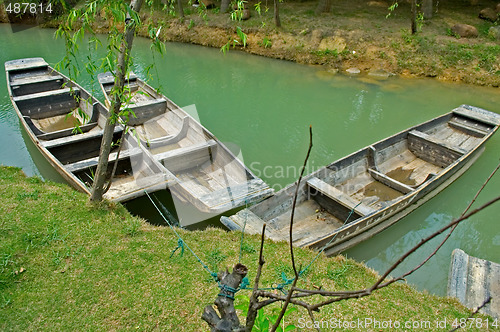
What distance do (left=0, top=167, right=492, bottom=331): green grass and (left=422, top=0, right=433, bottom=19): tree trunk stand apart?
1443 centimetres

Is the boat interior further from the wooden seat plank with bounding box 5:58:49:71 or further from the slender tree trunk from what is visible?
the wooden seat plank with bounding box 5:58:49:71

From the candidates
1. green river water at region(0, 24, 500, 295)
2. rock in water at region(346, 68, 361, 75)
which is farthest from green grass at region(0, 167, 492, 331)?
rock in water at region(346, 68, 361, 75)

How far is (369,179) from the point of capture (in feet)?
24.6

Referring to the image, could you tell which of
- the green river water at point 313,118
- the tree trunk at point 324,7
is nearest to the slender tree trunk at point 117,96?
the green river water at point 313,118

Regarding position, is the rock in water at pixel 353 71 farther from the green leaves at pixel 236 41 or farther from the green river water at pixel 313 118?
the green leaves at pixel 236 41

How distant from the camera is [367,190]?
7.24m

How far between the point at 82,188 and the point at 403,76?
11.7 m

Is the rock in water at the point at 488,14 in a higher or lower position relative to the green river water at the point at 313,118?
higher

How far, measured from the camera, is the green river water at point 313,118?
263 inches

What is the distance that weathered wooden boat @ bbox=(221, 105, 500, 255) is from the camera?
5.72m

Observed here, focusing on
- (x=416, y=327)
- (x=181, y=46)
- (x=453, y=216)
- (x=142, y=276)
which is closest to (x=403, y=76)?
(x=453, y=216)

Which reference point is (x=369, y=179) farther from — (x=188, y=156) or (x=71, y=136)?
(x=71, y=136)

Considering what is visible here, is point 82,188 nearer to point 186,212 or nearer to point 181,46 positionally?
point 186,212

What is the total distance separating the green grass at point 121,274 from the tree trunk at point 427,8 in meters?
14.4
